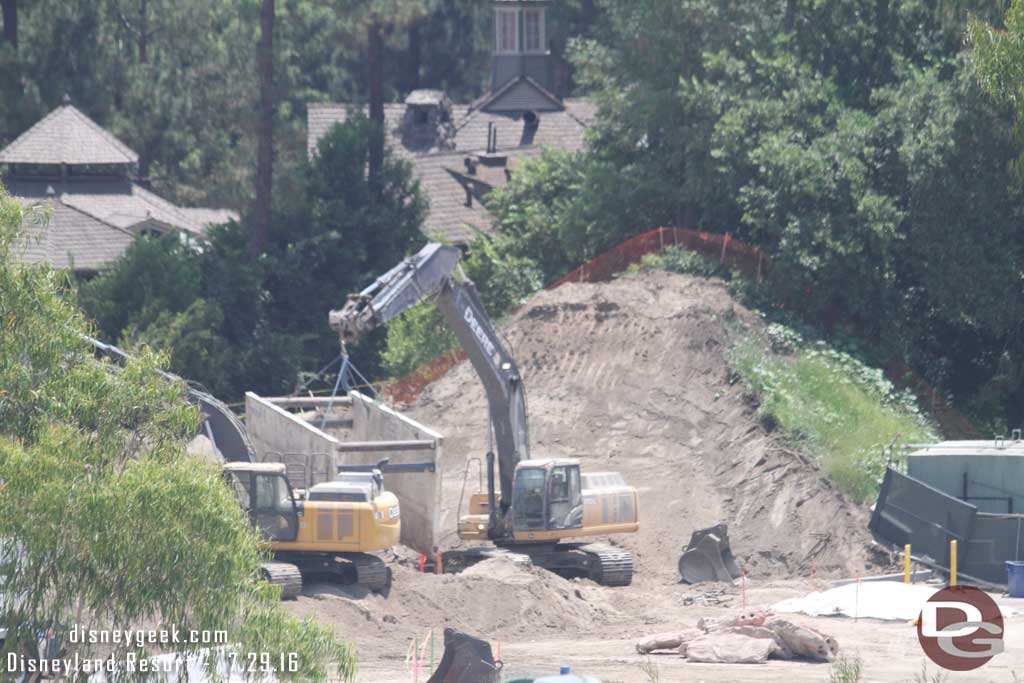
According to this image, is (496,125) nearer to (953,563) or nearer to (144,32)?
A: (144,32)

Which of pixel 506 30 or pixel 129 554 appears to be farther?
pixel 506 30

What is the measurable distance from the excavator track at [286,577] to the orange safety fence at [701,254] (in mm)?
13385

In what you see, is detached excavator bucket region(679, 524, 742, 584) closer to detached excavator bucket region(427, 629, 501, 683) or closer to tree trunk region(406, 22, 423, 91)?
detached excavator bucket region(427, 629, 501, 683)

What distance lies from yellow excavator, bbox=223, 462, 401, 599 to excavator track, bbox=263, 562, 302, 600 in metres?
0.07

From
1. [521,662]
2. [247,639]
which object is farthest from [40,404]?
[521,662]

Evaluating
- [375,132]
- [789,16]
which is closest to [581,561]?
[789,16]

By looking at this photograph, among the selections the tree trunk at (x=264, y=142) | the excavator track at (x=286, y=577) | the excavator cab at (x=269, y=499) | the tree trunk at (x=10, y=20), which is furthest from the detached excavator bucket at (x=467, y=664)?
the tree trunk at (x=10, y=20)

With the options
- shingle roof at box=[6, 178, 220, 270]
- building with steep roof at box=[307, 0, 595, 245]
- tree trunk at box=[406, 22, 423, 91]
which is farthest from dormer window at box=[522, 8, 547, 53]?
shingle roof at box=[6, 178, 220, 270]

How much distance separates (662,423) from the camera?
3105cm

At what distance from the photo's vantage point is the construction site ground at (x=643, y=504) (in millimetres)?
20172

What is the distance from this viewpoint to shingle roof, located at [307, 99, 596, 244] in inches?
2197

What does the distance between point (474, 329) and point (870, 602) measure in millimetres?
7150

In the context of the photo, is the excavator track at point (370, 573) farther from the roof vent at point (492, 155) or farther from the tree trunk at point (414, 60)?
the tree trunk at point (414, 60)

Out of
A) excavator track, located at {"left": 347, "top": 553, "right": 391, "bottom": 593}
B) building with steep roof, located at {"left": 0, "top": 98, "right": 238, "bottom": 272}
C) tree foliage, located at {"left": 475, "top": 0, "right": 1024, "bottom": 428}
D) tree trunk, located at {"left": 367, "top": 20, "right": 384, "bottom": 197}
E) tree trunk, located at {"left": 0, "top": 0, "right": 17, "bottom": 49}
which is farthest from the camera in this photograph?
tree trunk, located at {"left": 0, "top": 0, "right": 17, "bottom": 49}
